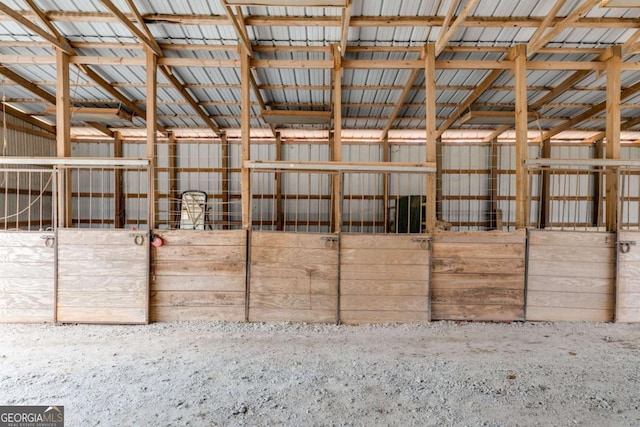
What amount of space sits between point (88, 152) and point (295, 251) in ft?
29.9

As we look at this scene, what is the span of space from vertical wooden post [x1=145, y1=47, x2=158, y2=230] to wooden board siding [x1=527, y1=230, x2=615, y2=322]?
15.7 feet

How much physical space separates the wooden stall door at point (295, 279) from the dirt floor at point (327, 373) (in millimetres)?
186

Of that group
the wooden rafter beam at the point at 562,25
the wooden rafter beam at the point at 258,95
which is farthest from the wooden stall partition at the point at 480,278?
the wooden rafter beam at the point at 258,95

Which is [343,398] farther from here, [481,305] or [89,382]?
[481,305]

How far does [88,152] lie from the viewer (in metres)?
9.91

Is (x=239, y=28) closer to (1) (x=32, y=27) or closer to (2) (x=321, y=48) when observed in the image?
(2) (x=321, y=48)

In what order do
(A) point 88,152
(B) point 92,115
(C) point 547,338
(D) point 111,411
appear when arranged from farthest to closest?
(A) point 88,152, (B) point 92,115, (C) point 547,338, (D) point 111,411

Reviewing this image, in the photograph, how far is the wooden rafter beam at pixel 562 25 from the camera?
3.40 meters

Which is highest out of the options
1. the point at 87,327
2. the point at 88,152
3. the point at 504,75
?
the point at 504,75

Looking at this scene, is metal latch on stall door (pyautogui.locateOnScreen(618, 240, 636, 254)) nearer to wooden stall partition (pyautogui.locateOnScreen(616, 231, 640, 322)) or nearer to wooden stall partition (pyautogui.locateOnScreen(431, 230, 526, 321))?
wooden stall partition (pyautogui.locateOnScreen(616, 231, 640, 322))

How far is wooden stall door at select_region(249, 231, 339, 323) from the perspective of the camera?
4.10 meters

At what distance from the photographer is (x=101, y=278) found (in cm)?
402

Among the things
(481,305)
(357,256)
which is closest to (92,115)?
(357,256)

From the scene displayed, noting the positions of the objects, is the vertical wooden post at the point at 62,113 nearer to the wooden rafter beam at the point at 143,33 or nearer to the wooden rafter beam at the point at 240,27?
the wooden rafter beam at the point at 143,33
